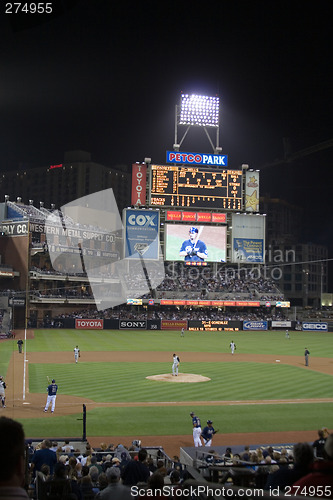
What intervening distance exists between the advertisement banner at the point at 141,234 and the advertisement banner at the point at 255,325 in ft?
54.8

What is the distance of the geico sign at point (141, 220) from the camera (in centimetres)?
7375

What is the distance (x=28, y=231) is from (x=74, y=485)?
229ft

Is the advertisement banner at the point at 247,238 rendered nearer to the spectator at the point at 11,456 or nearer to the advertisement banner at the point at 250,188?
the advertisement banner at the point at 250,188

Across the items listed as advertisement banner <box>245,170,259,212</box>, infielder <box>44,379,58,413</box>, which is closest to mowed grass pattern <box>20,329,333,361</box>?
advertisement banner <box>245,170,259,212</box>

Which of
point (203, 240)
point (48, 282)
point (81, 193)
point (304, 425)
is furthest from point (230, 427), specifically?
point (81, 193)

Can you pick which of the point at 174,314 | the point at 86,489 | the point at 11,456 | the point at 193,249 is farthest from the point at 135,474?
the point at 174,314

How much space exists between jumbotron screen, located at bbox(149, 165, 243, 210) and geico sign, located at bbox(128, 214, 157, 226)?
6.84 feet

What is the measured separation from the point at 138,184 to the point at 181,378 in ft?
157

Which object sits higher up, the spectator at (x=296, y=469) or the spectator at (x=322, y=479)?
the spectator at (x=322, y=479)

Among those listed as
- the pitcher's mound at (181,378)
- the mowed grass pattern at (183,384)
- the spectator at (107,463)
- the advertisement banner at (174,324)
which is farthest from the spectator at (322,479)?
the advertisement banner at (174,324)

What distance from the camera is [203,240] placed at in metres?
75.9

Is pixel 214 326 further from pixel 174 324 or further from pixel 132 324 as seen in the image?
pixel 132 324

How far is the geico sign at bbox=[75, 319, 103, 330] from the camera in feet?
223

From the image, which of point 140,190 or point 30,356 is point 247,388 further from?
point 140,190
